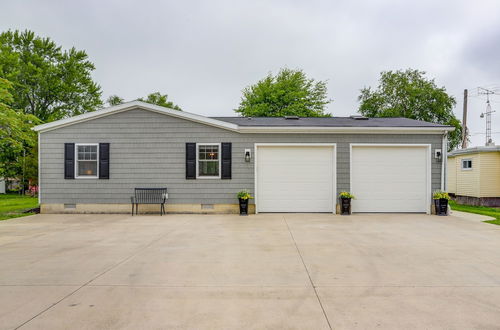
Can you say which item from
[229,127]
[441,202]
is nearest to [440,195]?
[441,202]

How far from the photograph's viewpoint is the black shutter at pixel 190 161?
393 inches

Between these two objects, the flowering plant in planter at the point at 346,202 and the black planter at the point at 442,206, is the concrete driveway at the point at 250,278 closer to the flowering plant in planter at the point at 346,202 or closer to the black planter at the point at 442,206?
the flowering plant in planter at the point at 346,202

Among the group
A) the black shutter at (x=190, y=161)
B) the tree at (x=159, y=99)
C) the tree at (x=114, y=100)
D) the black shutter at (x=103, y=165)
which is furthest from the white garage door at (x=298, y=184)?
the tree at (x=114, y=100)

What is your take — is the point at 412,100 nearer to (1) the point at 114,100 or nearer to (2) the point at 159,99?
(2) the point at 159,99

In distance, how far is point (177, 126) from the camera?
1009cm

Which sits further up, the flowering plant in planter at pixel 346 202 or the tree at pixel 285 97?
the tree at pixel 285 97

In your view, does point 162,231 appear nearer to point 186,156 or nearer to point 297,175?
point 186,156

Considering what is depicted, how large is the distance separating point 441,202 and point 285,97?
741 inches

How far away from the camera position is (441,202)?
9602 millimetres

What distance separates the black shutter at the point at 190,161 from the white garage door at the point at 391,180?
5477 millimetres

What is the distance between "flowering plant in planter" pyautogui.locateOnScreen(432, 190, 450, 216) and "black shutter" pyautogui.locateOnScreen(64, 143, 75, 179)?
40.6ft

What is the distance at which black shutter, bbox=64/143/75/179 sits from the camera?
10078 millimetres

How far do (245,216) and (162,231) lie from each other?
313 cm

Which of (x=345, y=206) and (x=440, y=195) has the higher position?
(x=440, y=195)
